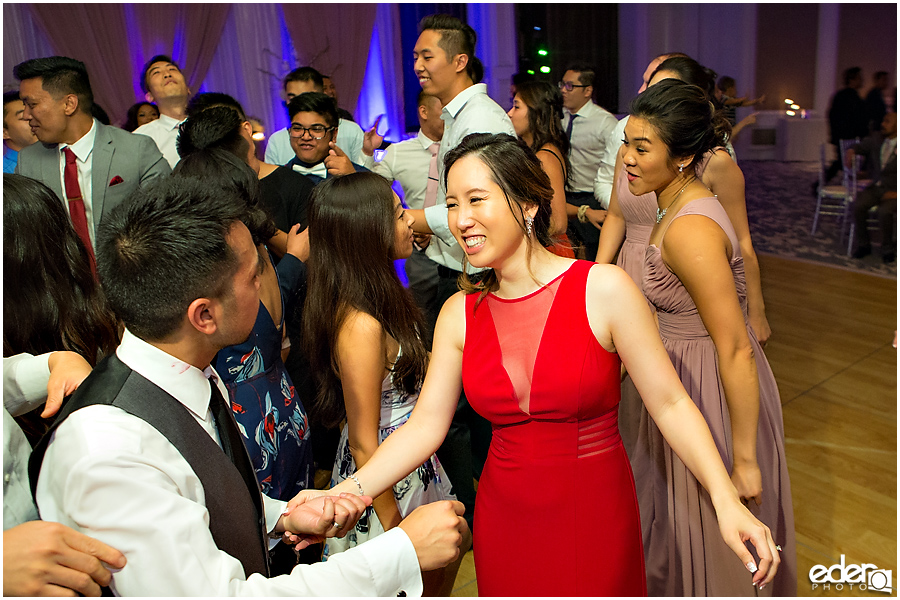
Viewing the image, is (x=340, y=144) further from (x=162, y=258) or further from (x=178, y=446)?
(x=178, y=446)

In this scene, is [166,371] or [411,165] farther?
[411,165]

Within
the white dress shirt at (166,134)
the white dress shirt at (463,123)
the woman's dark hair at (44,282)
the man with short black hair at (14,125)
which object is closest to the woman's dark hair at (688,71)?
the white dress shirt at (463,123)

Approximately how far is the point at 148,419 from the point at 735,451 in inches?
55.6

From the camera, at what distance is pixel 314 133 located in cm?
339

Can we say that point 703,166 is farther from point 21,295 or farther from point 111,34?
point 111,34

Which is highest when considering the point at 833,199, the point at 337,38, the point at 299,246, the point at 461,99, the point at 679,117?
the point at 337,38

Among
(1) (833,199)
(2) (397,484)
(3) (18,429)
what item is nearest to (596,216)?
(2) (397,484)

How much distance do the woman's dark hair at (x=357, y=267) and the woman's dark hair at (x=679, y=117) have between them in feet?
2.49

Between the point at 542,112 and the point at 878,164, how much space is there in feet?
Result: 17.0

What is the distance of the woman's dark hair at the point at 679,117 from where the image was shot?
1912 millimetres

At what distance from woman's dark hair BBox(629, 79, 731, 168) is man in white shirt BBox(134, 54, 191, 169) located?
3.01 meters

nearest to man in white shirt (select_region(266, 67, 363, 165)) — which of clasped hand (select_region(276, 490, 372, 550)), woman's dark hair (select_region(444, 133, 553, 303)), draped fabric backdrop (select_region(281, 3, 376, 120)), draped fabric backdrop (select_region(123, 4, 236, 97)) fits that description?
woman's dark hair (select_region(444, 133, 553, 303))

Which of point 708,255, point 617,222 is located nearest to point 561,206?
point 617,222

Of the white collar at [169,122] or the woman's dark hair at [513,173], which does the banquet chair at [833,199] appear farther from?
the woman's dark hair at [513,173]
